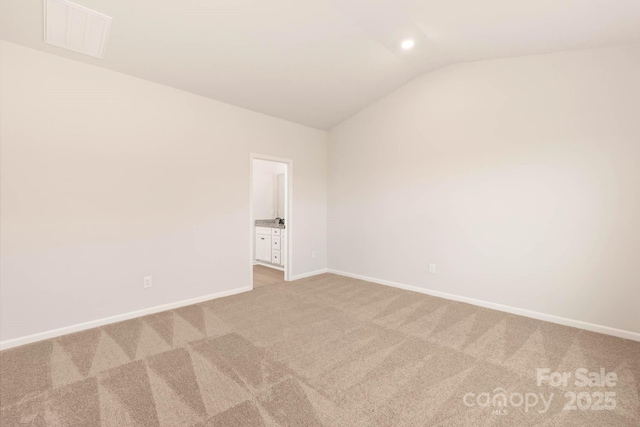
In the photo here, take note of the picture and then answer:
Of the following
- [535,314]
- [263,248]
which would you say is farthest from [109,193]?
[535,314]

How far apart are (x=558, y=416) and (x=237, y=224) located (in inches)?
146

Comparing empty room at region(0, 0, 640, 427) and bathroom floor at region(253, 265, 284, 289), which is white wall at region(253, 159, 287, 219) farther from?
empty room at region(0, 0, 640, 427)

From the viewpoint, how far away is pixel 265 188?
6.83 meters

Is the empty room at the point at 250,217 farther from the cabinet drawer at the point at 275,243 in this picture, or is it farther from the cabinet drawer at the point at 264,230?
the cabinet drawer at the point at 264,230

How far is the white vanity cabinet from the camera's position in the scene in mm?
5602

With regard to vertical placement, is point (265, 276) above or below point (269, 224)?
below

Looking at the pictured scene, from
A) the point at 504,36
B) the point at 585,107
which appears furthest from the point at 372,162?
the point at 585,107

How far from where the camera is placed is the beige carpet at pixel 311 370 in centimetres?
166

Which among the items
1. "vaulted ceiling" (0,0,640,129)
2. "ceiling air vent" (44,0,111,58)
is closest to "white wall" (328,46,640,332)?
"vaulted ceiling" (0,0,640,129)

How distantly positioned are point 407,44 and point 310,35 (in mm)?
1128

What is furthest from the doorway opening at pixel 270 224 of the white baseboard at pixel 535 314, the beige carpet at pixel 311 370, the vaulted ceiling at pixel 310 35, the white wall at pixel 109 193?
the white baseboard at pixel 535 314

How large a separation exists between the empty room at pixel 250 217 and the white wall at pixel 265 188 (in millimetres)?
2501

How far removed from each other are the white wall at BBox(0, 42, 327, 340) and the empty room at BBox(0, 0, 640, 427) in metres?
0.02

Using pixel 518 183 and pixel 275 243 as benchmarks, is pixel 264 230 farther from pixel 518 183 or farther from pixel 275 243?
pixel 518 183
